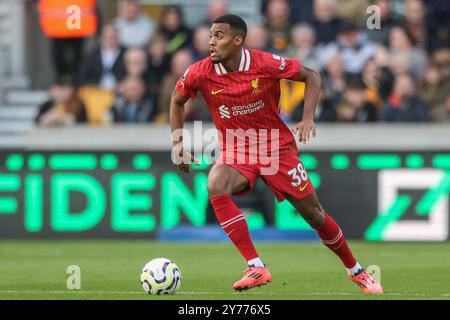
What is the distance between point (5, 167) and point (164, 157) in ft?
7.12

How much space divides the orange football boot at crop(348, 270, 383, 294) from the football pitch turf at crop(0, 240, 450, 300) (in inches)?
3.4

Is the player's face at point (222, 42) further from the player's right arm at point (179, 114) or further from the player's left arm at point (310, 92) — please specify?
the player's left arm at point (310, 92)

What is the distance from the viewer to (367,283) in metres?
10.1

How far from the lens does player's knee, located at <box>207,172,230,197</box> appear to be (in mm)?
9914

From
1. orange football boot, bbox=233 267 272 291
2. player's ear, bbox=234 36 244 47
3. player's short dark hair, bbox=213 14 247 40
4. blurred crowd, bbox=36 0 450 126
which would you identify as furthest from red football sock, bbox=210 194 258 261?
blurred crowd, bbox=36 0 450 126

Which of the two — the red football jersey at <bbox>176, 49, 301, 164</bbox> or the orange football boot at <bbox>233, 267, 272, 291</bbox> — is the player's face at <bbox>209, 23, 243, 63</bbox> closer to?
the red football jersey at <bbox>176, 49, 301, 164</bbox>

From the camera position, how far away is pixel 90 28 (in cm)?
2002

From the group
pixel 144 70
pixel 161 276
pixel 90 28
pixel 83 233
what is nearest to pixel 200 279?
pixel 161 276

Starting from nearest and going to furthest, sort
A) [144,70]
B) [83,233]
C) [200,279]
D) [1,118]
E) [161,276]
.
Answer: [161,276] → [200,279] → [83,233] → [144,70] → [1,118]

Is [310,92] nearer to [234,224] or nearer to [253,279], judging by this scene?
[234,224]

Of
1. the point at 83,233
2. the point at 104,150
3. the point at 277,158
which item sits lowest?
the point at 83,233

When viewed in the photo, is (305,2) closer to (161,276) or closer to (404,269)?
(404,269)

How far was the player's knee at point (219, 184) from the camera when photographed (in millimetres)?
9914

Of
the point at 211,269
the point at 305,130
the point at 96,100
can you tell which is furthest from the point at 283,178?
the point at 96,100
